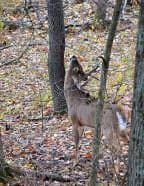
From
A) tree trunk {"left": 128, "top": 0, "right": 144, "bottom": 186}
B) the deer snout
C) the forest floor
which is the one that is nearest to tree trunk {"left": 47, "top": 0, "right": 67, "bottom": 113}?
the forest floor

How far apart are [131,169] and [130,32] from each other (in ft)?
42.7

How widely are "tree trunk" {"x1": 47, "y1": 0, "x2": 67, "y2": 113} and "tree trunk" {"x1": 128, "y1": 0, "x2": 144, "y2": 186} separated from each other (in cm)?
649

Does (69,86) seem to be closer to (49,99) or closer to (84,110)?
(84,110)

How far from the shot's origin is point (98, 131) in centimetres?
658

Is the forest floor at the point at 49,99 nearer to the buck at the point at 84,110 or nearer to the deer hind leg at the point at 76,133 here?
the deer hind leg at the point at 76,133

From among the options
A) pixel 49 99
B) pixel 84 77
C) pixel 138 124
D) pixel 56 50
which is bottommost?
pixel 49 99

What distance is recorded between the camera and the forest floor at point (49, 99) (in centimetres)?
836

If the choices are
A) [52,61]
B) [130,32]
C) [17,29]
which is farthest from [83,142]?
[17,29]

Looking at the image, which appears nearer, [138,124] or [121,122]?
[138,124]

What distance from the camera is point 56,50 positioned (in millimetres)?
12078

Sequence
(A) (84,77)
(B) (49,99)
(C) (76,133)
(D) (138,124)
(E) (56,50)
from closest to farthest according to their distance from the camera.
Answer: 1. (D) (138,124)
2. (A) (84,77)
3. (C) (76,133)
4. (E) (56,50)
5. (B) (49,99)

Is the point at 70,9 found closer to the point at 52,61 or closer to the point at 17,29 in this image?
the point at 17,29

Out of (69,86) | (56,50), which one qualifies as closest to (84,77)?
(69,86)

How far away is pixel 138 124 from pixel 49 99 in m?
8.07
